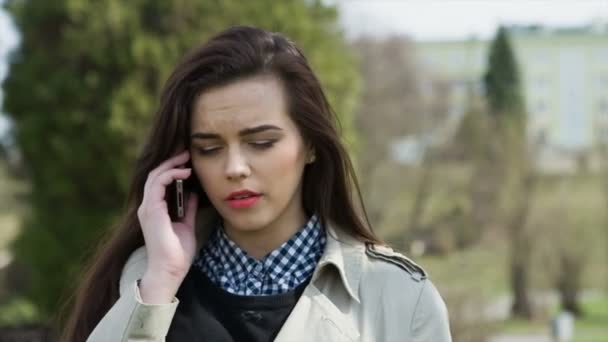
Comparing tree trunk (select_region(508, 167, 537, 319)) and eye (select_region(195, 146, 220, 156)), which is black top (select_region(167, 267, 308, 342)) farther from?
tree trunk (select_region(508, 167, 537, 319))

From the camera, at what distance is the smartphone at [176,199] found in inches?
102

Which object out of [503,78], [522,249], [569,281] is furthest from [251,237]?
[503,78]

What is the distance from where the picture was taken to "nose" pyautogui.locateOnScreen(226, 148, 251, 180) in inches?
93.2

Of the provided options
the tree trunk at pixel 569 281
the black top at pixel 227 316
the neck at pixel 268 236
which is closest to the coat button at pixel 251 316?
the black top at pixel 227 316

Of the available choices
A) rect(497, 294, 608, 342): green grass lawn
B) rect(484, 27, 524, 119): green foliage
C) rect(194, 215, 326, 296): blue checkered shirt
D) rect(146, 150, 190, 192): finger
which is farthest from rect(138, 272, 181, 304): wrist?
rect(484, 27, 524, 119): green foliage

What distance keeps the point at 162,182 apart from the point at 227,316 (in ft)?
1.22

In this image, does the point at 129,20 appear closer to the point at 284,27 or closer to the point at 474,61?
the point at 284,27

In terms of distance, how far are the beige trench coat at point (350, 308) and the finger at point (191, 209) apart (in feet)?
0.70

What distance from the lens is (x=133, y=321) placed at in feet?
7.79

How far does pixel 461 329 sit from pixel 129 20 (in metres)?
4.54

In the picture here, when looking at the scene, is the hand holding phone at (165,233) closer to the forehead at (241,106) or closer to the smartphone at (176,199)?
the smartphone at (176,199)

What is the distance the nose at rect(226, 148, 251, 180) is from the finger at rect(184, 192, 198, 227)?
0.29m

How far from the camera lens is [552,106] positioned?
24.7 m

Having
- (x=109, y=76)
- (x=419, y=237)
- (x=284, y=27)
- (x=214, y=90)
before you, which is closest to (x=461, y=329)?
(x=284, y=27)
